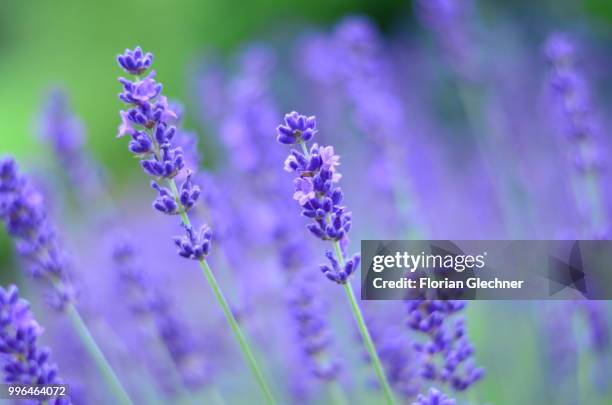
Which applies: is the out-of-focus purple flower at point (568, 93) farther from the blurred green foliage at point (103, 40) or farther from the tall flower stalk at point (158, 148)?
the blurred green foliage at point (103, 40)

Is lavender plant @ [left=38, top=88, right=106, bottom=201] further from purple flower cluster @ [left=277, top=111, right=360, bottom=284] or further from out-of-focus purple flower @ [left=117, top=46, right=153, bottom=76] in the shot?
purple flower cluster @ [left=277, top=111, right=360, bottom=284]

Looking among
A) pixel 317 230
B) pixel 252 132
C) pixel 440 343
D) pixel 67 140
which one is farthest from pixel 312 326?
pixel 67 140

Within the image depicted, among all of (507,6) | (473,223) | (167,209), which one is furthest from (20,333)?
(507,6)

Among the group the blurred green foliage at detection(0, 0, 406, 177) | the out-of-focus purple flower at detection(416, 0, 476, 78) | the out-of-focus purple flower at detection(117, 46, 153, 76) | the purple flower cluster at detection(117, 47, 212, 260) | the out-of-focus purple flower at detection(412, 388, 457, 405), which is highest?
the blurred green foliage at detection(0, 0, 406, 177)

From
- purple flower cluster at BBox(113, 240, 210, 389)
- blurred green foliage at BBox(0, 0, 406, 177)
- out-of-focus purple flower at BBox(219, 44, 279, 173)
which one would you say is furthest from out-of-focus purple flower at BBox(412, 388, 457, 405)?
blurred green foliage at BBox(0, 0, 406, 177)

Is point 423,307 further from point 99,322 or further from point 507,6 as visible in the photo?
point 507,6

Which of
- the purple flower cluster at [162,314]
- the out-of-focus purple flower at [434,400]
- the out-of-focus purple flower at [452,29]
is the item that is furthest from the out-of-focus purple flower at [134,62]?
the out-of-focus purple flower at [452,29]
